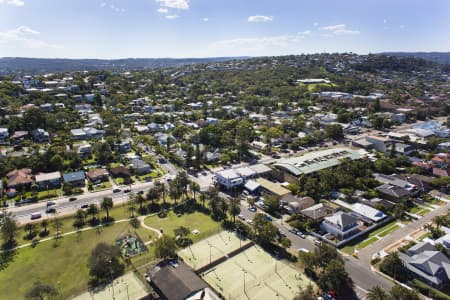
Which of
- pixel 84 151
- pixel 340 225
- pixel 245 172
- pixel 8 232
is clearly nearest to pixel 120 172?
pixel 84 151

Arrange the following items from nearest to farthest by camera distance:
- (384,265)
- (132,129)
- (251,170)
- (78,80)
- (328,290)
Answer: (328,290), (384,265), (251,170), (132,129), (78,80)

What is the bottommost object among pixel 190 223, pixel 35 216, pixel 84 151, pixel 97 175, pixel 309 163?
pixel 190 223

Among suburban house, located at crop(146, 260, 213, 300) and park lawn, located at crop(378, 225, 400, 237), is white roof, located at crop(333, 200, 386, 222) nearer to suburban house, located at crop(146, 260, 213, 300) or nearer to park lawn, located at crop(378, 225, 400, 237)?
park lawn, located at crop(378, 225, 400, 237)

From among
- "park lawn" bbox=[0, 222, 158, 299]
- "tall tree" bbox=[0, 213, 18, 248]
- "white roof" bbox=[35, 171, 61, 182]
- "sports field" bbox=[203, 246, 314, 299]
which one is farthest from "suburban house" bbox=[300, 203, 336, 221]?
"white roof" bbox=[35, 171, 61, 182]

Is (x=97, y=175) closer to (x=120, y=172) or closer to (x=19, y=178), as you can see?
(x=120, y=172)

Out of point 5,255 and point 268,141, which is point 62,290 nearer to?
point 5,255

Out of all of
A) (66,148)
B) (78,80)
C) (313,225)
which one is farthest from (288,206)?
(78,80)

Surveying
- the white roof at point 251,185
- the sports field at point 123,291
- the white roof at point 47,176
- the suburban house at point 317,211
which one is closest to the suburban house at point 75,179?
the white roof at point 47,176
